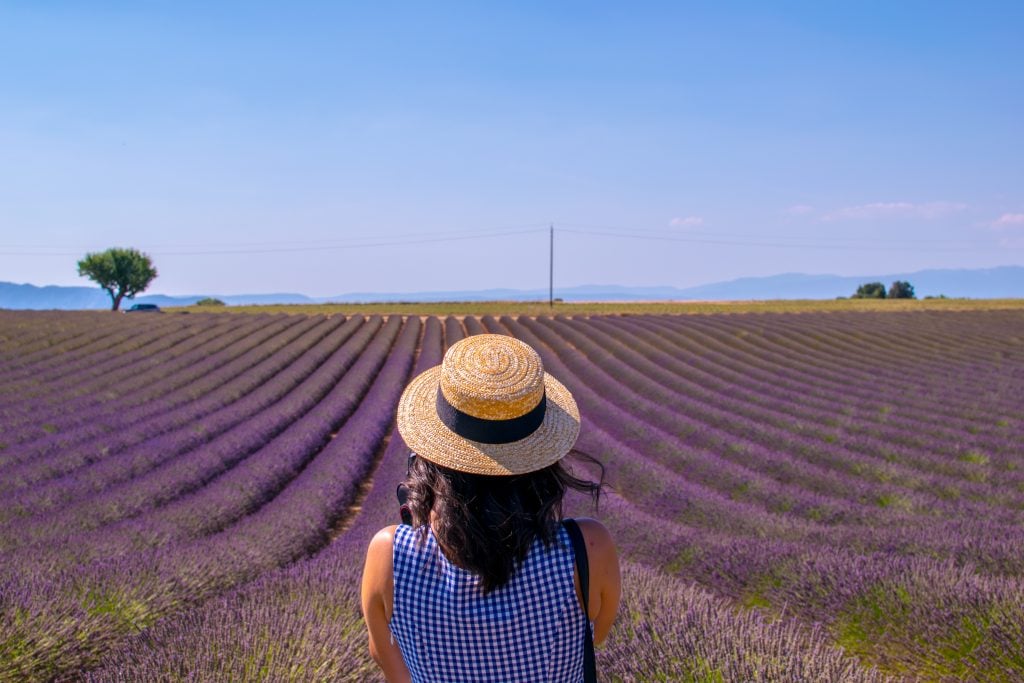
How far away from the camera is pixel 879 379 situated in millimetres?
13703

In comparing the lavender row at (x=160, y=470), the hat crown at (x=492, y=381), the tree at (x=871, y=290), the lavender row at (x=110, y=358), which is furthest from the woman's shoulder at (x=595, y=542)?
the tree at (x=871, y=290)

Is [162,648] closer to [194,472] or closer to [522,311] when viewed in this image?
[194,472]

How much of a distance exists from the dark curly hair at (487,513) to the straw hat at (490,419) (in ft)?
0.19

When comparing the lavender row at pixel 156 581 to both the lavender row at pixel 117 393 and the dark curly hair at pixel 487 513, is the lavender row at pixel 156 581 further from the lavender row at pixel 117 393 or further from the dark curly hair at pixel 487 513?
the lavender row at pixel 117 393

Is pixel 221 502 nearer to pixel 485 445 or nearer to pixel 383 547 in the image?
pixel 383 547

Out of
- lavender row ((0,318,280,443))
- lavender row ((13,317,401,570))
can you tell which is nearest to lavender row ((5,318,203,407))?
lavender row ((0,318,280,443))

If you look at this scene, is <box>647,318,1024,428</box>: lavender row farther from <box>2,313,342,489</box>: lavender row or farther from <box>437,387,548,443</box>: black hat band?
<box>2,313,342,489</box>: lavender row

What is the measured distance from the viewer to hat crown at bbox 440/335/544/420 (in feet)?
4.60

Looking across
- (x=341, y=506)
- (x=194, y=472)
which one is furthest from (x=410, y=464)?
(x=194, y=472)

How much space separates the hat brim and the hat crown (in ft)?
0.20

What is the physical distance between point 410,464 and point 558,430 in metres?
0.34

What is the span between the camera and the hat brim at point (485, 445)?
1375 millimetres

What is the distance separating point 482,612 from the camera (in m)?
1.41

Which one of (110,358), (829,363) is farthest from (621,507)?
(110,358)
